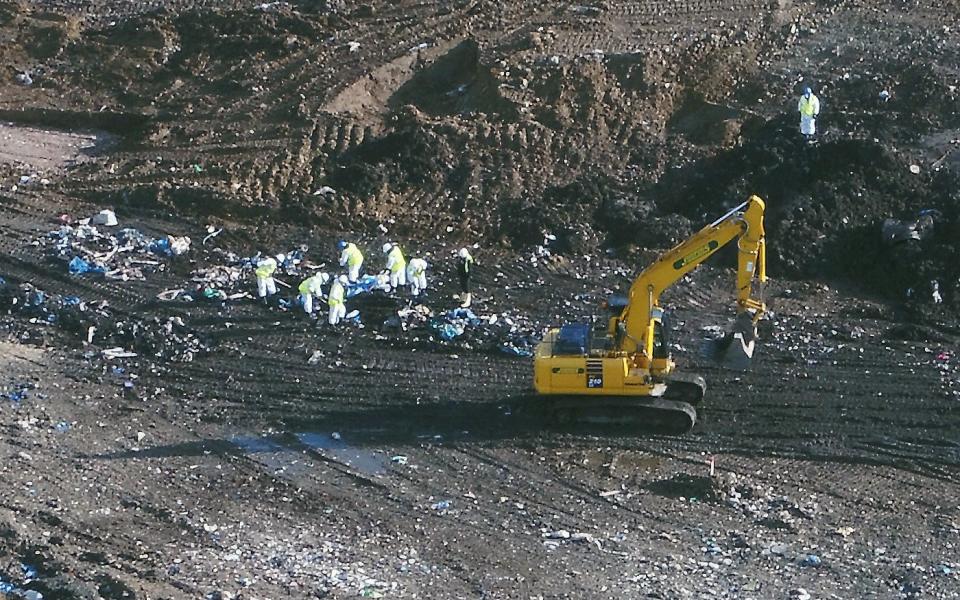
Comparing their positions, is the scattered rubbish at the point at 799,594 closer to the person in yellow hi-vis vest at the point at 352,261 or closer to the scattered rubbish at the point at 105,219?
the person in yellow hi-vis vest at the point at 352,261

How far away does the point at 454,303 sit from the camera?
21.5 metres

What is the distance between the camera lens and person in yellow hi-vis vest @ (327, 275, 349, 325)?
20797mm

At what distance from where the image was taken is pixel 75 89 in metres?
28.3

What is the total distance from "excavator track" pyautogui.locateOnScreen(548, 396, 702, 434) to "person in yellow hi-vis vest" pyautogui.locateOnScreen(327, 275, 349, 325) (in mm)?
3959

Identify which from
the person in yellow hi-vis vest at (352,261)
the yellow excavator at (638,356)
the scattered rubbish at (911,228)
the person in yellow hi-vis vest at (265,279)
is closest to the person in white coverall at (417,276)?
the person in yellow hi-vis vest at (352,261)

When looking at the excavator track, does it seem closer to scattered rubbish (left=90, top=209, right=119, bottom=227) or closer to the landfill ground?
the landfill ground

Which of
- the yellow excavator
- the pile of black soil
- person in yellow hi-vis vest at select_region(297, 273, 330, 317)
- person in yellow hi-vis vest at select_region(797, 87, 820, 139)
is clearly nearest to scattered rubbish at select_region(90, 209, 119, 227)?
person in yellow hi-vis vest at select_region(297, 273, 330, 317)

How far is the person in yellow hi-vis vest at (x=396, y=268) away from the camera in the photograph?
842 inches

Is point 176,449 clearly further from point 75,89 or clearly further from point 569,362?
point 75,89

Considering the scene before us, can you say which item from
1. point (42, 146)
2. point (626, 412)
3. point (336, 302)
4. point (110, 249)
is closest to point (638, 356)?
point (626, 412)

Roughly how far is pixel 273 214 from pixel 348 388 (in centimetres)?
530

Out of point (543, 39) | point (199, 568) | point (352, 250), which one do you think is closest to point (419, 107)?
point (543, 39)

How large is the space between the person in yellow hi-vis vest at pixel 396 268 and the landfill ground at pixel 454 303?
443 mm

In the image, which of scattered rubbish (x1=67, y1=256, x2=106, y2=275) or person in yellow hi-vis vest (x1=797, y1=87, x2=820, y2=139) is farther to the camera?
person in yellow hi-vis vest (x1=797, y1=87, x2=820, y2=139)
